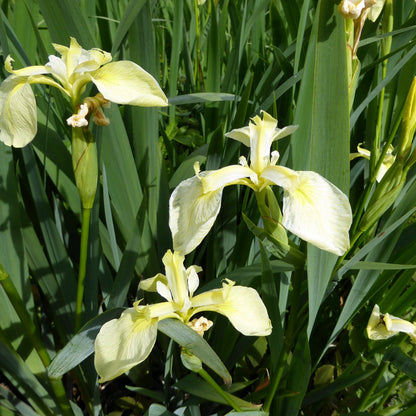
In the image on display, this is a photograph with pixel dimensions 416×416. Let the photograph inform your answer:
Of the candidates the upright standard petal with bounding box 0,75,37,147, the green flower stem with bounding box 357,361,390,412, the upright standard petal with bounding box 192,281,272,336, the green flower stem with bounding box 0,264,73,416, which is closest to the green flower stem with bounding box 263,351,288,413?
the upright standard petal with bounding box 192,281,272,336

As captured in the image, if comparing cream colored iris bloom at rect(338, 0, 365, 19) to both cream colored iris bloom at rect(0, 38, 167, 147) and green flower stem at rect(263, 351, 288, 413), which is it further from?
green flower stem at rect(263, 351, 288, 413)

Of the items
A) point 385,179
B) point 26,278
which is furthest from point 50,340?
point 385,179

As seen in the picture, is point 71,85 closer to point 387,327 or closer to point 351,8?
point 351,8

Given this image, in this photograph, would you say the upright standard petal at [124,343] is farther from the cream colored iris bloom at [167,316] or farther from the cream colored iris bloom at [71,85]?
the cream colored iris bloom at [71,85]

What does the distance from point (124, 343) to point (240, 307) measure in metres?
0.16

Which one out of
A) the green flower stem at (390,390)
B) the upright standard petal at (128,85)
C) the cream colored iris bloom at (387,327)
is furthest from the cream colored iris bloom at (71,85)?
the green flower stem at (390,390)

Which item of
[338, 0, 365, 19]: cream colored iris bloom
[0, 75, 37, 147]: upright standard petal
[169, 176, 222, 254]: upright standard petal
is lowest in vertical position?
[169, 176, 222, 254]: upright standard petal

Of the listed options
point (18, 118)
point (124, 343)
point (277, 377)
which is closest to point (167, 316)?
point (124, 343)

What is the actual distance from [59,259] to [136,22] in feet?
1.39

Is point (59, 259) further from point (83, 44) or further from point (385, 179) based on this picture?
point (385, 179)

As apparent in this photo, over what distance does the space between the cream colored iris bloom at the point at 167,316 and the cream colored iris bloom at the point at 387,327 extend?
0.84 feet

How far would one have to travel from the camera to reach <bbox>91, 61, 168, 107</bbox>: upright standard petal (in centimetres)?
55

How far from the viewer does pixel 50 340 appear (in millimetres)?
879

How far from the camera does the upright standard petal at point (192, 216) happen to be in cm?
54
